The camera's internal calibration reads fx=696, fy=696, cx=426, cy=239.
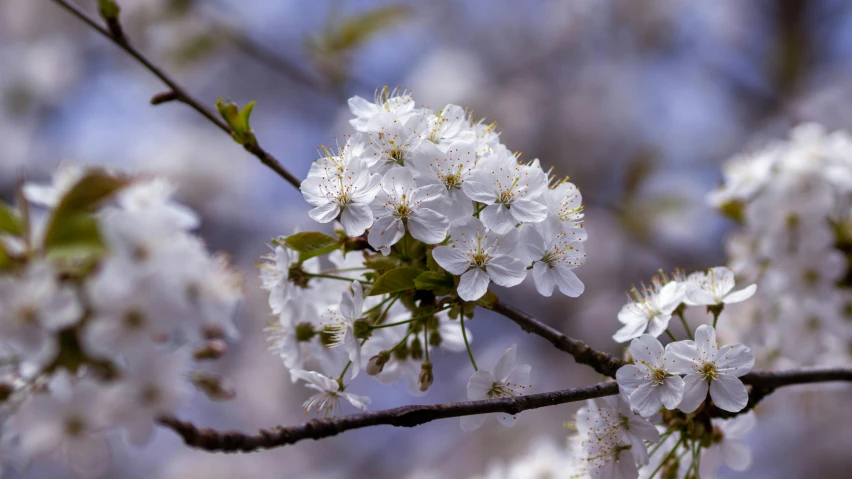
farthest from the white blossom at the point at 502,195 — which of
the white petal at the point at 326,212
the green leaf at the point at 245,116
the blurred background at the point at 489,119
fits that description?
the blurred background at the point at 489,119

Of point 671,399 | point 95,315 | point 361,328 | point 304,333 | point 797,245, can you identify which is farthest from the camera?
point 797,245

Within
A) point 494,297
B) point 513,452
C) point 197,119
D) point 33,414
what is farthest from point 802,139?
point 197,119

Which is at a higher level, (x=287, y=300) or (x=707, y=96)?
(x=707, y=96)

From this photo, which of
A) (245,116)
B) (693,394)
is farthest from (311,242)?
(693,394)

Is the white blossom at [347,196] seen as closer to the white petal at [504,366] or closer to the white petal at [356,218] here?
the white petal at [356,218]

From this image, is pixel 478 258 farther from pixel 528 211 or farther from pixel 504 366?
pixel 504 366

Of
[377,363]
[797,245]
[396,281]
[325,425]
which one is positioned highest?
[797,245]

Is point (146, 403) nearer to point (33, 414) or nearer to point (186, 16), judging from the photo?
point (33, 414)
